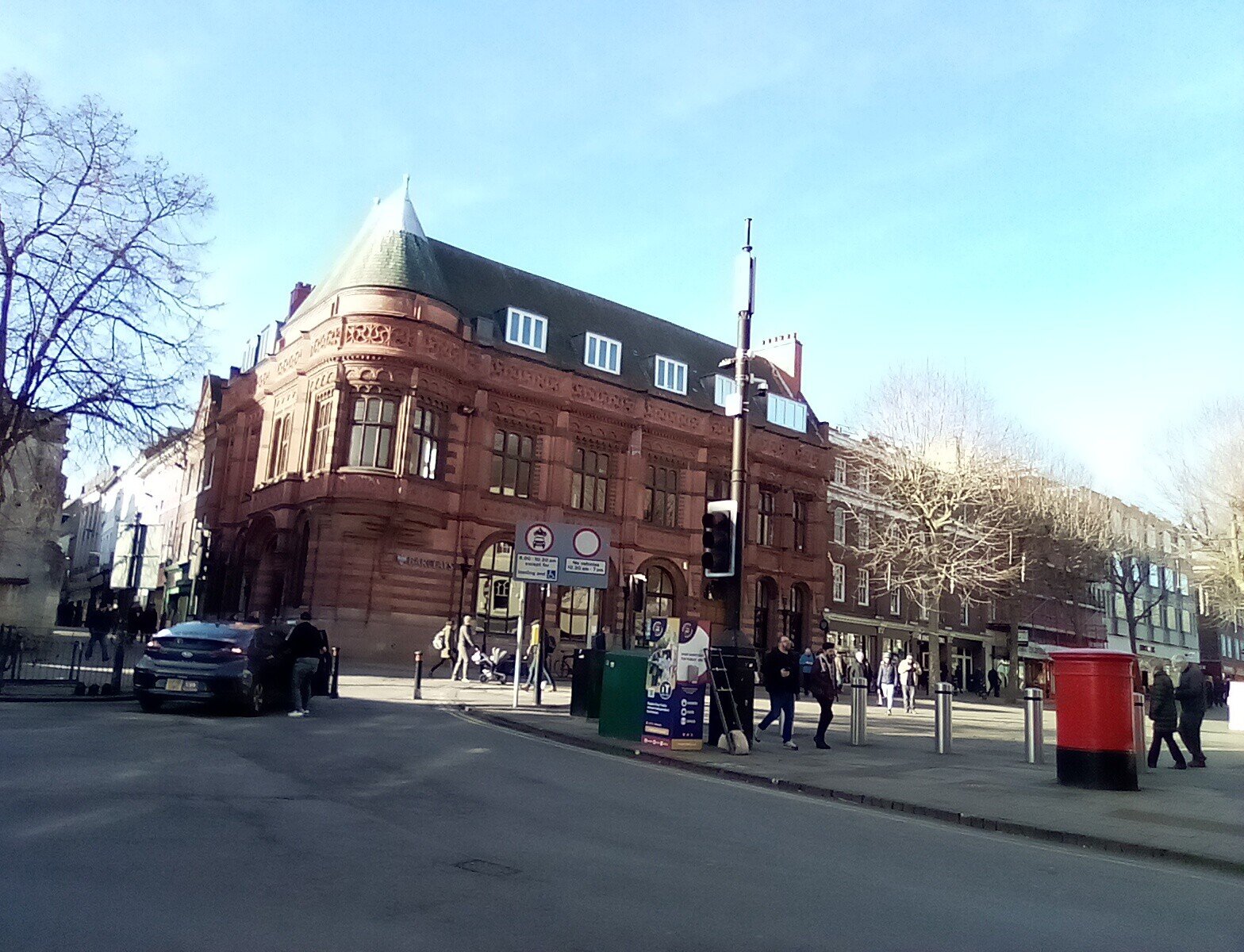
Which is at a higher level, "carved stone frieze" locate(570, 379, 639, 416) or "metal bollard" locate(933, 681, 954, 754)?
"carved stone frieze" locate(570, 379, 639, 416)

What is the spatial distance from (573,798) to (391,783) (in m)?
1.70

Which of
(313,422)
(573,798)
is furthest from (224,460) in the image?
(573,798)

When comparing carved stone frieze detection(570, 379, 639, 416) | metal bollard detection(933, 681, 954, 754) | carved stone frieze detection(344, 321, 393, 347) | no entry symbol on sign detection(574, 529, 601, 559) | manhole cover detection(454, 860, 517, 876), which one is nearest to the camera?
manhole cover detection(454, 860, 517, 876)

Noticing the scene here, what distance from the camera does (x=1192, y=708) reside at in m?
15.4

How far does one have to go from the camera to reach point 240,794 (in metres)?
7.81

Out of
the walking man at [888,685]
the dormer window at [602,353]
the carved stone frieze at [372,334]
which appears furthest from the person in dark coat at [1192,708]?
the dormer window at [602,353]

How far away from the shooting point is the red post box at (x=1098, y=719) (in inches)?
464

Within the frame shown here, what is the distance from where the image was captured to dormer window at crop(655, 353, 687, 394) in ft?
136

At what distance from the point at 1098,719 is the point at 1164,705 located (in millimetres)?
3840

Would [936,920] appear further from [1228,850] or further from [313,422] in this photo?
[313,422]

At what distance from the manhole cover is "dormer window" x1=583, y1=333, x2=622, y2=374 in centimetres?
3349

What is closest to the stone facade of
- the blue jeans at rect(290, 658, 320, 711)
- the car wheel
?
the car wheel

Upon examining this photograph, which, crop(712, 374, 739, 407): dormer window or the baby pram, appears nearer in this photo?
the baby pram

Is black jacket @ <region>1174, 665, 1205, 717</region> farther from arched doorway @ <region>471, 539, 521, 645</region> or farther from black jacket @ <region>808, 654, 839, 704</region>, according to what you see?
arched doorway @ <region>471, 539, 521, 645</region>
